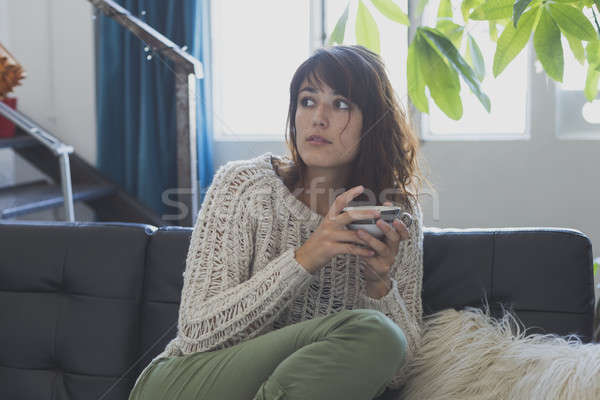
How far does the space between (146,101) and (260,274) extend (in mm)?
2417

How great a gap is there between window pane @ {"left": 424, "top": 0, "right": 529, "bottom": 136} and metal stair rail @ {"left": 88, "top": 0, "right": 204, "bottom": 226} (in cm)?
137

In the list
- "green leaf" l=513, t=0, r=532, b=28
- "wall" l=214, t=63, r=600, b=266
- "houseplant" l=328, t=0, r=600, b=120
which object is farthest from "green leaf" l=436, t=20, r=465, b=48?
"wall" l=214, t=63, r=600, b=266

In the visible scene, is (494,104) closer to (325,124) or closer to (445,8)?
(445,8)

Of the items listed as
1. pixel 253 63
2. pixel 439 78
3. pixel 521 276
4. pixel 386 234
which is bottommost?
pixel 521 276

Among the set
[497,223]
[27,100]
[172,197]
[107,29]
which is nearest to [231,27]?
[107,29]

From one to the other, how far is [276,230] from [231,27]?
254 centimetres

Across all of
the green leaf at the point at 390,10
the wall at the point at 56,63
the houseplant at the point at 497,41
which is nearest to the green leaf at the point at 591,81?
the houseplant at the point at 497,41

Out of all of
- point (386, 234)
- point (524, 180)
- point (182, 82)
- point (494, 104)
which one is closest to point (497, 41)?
point (386, 234)

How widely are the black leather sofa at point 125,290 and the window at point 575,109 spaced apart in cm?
195

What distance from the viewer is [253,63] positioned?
12.0 ft

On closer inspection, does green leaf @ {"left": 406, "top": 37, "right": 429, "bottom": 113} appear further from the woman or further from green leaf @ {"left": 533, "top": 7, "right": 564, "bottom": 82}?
green leaf @ {"left": 533, "top": 7, "right": 564, "bottom": 82}

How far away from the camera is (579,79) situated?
10.2ft

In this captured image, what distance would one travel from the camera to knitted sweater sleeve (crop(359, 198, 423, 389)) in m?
1.24

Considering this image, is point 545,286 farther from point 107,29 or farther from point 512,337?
point 107,29
